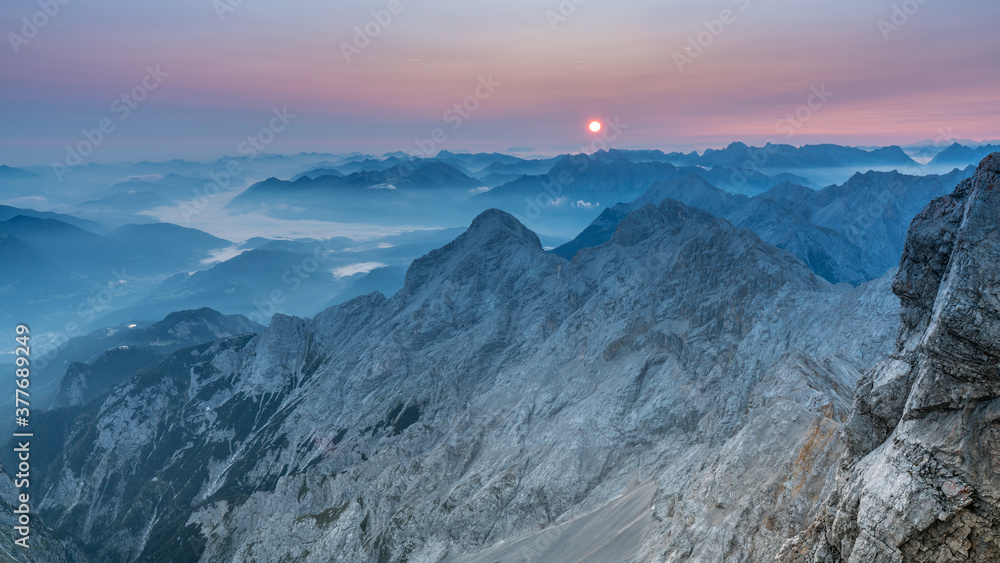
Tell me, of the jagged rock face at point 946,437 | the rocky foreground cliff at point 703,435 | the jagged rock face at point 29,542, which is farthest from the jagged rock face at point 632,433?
the jagged rock face at point 29,542

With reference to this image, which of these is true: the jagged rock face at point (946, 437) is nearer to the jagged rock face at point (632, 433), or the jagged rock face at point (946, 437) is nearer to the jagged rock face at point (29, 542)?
the jagged rock face at point (632, 433)

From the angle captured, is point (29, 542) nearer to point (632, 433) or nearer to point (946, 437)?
point (632, 433)

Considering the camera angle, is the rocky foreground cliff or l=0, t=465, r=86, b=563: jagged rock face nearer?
the rocky foreground cliff

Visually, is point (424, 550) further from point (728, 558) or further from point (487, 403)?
point (728, 558)

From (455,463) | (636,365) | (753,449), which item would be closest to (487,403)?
(455,463)

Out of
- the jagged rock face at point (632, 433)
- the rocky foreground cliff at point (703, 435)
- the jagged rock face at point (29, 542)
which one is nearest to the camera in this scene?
the rocky foreground cliff at point (703, 435)

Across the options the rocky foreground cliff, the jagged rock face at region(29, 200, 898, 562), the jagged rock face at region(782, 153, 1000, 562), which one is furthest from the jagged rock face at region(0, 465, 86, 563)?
the jagged rock face at region(782, 153, 1000, 562)

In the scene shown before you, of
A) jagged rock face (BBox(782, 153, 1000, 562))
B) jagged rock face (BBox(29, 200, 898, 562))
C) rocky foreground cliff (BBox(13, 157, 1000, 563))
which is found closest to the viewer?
jagged rock face (BBox(782, 153, 1000, 562))

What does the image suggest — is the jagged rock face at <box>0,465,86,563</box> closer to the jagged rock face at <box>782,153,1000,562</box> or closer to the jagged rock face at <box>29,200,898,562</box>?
the jagged rock face at <box>29,200,898,562</box>
